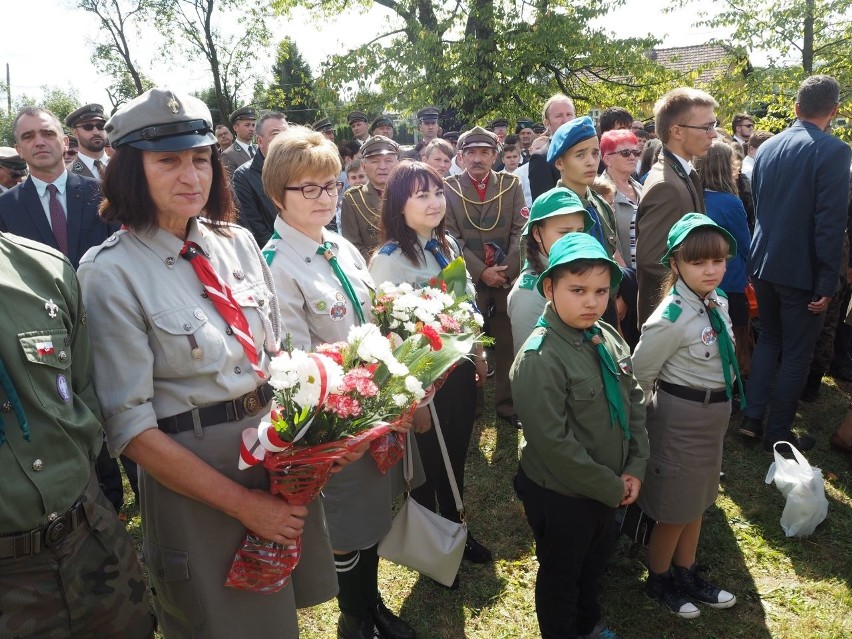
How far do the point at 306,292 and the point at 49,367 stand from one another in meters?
1.09

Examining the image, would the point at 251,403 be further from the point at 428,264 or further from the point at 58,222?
the point at 58,222

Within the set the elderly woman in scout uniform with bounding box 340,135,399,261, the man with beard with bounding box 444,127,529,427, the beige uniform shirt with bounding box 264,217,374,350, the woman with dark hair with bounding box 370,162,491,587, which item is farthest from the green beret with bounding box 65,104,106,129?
the beige uniform shirt with bounding box 264,217,374,350

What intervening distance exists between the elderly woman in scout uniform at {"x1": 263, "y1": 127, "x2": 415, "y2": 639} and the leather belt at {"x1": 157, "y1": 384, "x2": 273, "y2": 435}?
0.55 m

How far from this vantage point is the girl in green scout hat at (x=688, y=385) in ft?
10.1

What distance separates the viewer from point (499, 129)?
38.6ft

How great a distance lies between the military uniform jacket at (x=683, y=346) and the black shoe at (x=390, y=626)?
1697 mm

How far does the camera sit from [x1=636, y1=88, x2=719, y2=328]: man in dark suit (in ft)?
13.5

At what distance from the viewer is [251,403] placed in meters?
1.98

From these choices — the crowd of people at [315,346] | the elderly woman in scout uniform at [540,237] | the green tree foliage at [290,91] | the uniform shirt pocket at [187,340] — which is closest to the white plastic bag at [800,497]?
the crowd of people at [315,346]

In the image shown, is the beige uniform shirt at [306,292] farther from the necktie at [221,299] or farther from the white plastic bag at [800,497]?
the white plastic bag at [800,497]

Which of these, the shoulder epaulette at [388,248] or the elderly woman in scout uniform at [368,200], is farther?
the elderly woman in scout uniform at [368,200]

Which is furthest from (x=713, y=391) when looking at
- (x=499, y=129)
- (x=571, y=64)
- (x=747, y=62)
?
(x=747, y=62)

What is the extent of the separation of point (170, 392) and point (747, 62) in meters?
16.8

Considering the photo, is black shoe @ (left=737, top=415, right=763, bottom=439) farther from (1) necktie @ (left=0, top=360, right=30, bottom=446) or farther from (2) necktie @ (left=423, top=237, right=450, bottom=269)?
(1) necktie @ (left=0, top=360, right=30, bottom=446)
